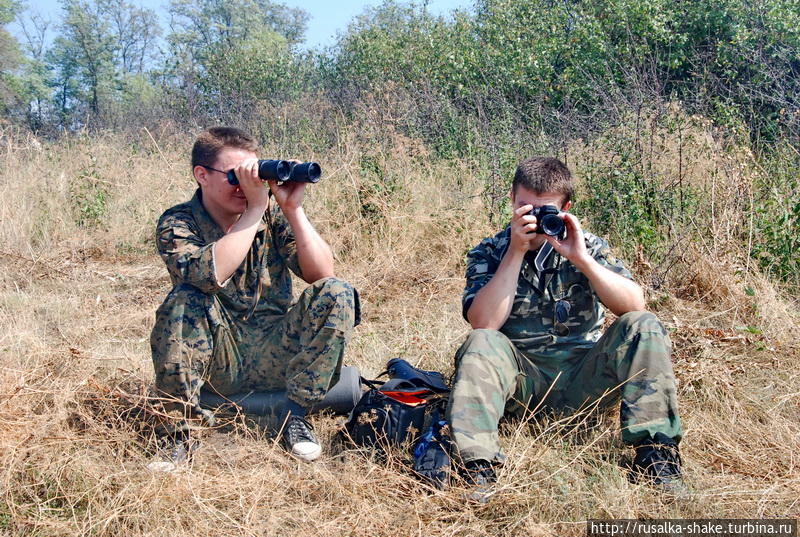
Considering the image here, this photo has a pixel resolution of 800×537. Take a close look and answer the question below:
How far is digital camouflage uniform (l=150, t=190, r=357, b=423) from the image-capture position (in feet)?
8.48

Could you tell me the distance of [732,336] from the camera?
128 inches

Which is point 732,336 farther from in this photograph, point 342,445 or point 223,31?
point 223,31

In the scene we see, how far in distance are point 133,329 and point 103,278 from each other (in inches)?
46.1

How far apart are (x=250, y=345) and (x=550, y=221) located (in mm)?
1255

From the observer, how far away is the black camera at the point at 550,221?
2479 mm

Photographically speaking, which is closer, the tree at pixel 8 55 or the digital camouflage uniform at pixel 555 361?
the digital camouflage uniform at pixel 555 361

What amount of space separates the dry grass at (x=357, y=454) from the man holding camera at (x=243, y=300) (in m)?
0.20

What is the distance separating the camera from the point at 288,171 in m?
2.61

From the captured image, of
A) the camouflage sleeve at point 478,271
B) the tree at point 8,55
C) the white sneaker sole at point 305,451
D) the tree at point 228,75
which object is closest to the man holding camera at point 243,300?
the white sneaker sole at point 305,451

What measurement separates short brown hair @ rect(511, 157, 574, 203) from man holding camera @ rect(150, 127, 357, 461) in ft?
2.56

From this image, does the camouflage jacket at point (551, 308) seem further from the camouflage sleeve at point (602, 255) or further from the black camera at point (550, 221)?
the black camera at point (550, 221)

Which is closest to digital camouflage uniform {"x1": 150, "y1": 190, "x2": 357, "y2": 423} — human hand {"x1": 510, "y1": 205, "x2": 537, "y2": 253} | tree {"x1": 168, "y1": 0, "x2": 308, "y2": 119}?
human hand {"x1": 510, "y1": 205, "x2": 537, "y2": 253}

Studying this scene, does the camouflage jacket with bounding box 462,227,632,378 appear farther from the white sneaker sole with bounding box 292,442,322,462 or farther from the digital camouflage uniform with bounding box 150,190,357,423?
the white sneaker sole with bounding box 292,442,322,462

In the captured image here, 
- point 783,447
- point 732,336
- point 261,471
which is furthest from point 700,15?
point 261,471
